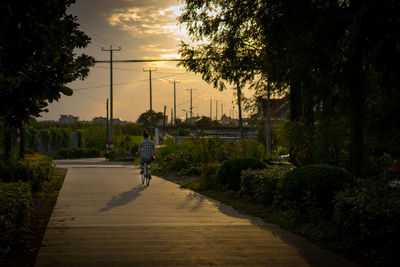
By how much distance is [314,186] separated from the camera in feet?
24.9

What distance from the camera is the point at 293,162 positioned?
13.3 m

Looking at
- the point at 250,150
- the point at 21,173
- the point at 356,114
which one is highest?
the point at 356,114

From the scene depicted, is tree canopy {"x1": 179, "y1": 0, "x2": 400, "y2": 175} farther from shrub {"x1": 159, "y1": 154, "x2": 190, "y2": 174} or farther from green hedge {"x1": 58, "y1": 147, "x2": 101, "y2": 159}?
green hedge {"x1": 58, "y1": 147, "x2": 101, "y2": 159}

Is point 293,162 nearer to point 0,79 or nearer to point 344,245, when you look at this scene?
point 344,245

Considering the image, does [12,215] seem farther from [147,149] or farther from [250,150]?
[250,150]

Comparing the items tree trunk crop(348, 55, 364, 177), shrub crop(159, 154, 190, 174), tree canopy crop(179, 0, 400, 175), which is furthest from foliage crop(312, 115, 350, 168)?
shrub crop(159, 154, 190, 174)

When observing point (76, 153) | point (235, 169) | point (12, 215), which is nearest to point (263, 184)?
point (235, 169)

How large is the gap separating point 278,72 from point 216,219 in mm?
3220

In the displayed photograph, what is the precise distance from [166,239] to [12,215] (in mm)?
1946

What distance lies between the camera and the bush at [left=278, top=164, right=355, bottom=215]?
7.59 metres

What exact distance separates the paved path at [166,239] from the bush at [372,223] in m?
0.47

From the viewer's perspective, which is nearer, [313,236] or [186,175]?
[313,236]

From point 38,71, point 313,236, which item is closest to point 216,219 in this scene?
point 313,236

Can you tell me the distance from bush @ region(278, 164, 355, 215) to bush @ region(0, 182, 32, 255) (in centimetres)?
429
